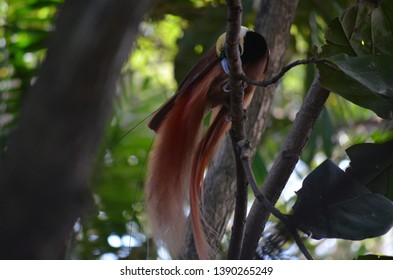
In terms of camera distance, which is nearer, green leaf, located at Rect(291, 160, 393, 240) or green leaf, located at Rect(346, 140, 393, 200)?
green leaf, located at Rect(291, 160, 393, 240)

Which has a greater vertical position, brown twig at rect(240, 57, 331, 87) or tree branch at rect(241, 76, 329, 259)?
brown twig at rect(240, 57, 331, 87)

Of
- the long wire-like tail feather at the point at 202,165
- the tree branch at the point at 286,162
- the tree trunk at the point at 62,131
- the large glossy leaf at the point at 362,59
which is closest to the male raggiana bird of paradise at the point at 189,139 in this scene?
the long wire-like tail feather at the point at 202,165

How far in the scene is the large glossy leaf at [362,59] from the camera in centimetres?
125

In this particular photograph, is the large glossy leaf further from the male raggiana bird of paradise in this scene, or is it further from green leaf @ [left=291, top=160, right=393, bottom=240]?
the male raggiana bird of paradise

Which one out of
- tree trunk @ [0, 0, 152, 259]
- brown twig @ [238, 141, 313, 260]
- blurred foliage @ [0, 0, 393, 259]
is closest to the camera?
tree trunk @ [0, 0, 152, 259]

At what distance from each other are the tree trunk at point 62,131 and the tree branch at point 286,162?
825mm

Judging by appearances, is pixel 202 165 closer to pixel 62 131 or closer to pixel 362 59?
pixel 362 59

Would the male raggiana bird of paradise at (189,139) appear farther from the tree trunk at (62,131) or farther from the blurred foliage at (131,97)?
the tree trunk at (62,131)

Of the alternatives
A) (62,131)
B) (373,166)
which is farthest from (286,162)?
(62,131)

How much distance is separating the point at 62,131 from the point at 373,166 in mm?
945

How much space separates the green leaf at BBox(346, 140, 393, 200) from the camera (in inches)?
56.3

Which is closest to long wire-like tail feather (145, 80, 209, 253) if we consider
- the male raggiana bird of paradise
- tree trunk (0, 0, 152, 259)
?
the male raggiana bird of paradise

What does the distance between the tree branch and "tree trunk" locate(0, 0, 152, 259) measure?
825mm
